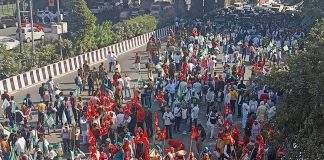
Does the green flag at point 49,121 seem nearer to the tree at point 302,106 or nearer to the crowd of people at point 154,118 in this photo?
the crowd of people at point 154,118

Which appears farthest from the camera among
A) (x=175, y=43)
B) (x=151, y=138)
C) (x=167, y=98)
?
(x=175, y=43)

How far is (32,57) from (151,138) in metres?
11.7

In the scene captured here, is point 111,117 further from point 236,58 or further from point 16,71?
point 236,58

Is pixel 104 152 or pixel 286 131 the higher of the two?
pixel 286 131

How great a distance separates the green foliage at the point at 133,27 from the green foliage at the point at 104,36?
785 millimetres

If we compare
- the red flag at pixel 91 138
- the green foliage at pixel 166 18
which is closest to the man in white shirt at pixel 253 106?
the red flag at pixel 91 138

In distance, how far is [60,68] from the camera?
28.8m

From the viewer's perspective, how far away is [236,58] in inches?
1131

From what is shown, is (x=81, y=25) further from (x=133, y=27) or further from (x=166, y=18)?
(x=166, y=18)

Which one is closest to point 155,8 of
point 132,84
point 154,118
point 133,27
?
point 133,27

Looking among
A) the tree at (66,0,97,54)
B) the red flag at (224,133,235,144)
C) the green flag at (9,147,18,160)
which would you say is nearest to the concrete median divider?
the tree at (66,0,97,54)

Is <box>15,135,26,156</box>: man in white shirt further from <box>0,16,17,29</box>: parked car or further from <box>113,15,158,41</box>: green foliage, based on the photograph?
<box>0,16,17,29</box>: parked car

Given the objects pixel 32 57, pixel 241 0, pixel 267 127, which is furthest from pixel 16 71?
pixel 241 0

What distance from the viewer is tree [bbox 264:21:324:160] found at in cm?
972
